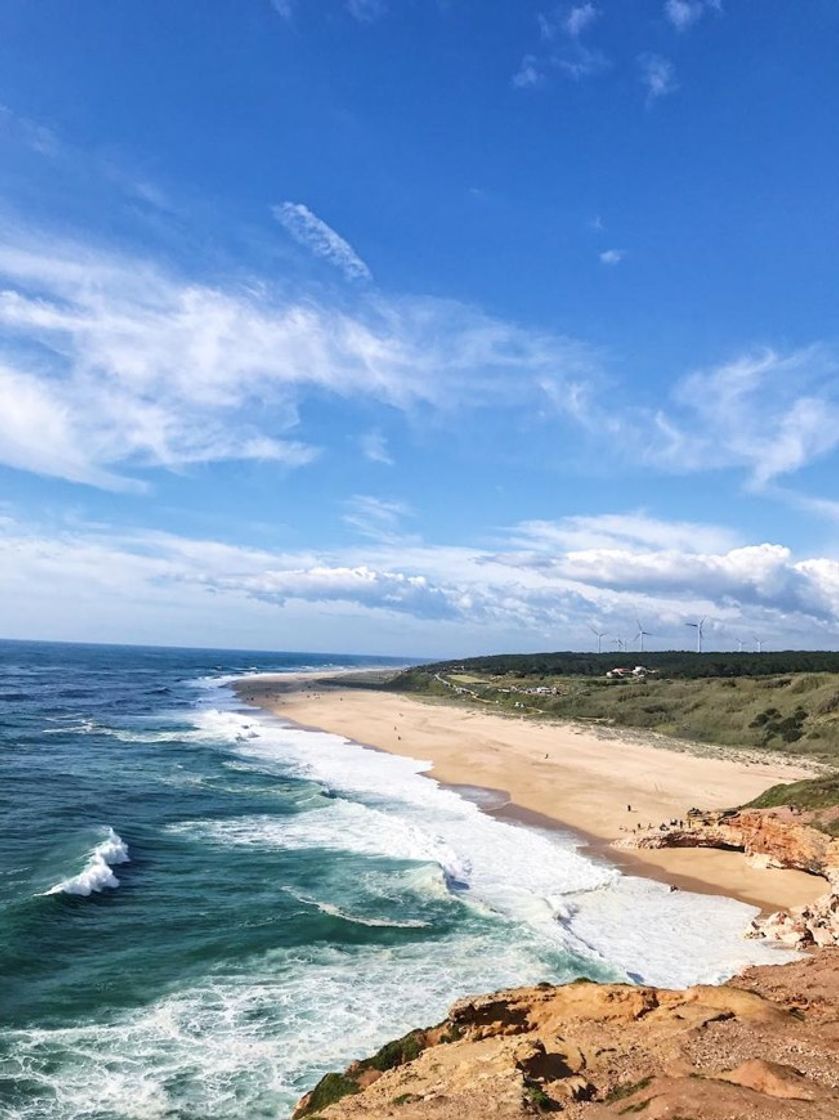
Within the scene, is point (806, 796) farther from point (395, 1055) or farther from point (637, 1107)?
point (637, 1107)

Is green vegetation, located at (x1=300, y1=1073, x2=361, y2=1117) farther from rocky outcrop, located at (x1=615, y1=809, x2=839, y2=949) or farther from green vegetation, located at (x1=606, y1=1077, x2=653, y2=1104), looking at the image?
rocky outcrop, located at (x1=615, y1=809, x2=839, y2=949)

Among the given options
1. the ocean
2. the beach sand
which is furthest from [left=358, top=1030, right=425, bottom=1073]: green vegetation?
the beach sand

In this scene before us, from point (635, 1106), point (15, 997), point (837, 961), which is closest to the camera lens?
point (635, 1106)

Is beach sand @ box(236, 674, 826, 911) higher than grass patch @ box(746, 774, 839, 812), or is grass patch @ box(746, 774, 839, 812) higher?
grass patch @ box(746, 774, 839, 812)

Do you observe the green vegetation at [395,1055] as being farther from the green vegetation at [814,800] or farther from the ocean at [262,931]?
the green vegetation at [814,800]

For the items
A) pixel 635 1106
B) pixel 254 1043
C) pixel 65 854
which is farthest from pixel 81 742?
pixel 635 1106

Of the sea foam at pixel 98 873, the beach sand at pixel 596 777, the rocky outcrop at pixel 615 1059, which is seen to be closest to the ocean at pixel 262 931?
the sea foam at pixel 98 873

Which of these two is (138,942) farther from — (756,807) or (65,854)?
(756,807)
